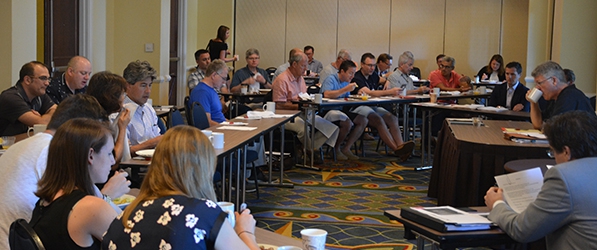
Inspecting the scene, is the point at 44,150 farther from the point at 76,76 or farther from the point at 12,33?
the point at 12,33

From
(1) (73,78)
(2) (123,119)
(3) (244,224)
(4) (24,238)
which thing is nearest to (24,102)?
(1) (73,78)

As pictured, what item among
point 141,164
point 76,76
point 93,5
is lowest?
point 141,164

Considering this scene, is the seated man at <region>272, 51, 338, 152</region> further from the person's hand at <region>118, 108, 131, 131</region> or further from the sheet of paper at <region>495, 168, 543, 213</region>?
the sheet of paper at <region>495, 168, 543, 213</region>

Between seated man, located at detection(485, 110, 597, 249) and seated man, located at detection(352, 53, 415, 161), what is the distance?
564 cm

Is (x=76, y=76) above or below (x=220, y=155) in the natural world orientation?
above

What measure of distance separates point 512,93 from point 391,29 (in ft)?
21.9

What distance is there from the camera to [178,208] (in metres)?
1.92

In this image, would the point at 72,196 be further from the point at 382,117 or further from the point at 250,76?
the point at 250,76

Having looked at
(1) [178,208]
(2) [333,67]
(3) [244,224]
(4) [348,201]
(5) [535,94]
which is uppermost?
(2) [333,67]

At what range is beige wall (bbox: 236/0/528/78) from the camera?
13992mm

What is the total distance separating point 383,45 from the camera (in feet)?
47.6

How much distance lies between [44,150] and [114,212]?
74 cm

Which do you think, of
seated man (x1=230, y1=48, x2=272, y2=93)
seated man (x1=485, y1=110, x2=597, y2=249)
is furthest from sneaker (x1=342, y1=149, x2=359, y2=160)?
seated man (x1=485, y1=110, x2=597, y2=249)

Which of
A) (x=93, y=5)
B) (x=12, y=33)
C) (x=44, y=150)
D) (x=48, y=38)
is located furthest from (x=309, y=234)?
(x=93, y=5)
